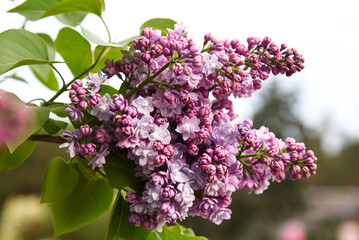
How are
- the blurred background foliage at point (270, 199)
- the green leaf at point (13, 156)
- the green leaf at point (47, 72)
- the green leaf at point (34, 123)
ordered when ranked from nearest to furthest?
1. the green leaf at point (34, 123)
2. the green leaf at point (13, 156)
3. the green leaf at point (47, 72)
4. the blurred background foliage at point (270, 199)

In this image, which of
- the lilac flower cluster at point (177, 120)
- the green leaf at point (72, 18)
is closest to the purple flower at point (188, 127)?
the lilac flower cluster at point (177, 120)

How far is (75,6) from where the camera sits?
1.65 ft

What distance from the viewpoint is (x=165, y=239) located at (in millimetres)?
598

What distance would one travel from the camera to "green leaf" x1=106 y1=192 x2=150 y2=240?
1.69 feet

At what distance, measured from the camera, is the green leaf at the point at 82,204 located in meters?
0.64

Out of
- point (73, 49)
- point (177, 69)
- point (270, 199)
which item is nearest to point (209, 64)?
point (177, 69)

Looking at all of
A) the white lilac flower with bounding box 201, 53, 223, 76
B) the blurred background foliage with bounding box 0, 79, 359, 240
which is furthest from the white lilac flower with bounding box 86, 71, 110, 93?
the blurred background foliage with bounding box 0, 79, 359, 240

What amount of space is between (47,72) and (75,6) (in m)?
0.24

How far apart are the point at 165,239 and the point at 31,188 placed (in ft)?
25.6

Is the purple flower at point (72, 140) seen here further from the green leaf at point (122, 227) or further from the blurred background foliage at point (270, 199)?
the blurred background foliage at point (270, 199)

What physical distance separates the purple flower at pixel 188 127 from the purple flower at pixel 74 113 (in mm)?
102

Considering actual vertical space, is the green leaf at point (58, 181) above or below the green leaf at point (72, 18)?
below

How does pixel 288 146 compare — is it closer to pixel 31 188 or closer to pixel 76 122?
pixel 76 122

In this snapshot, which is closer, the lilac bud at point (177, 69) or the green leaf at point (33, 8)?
the lilac bud at point (177, 69)
